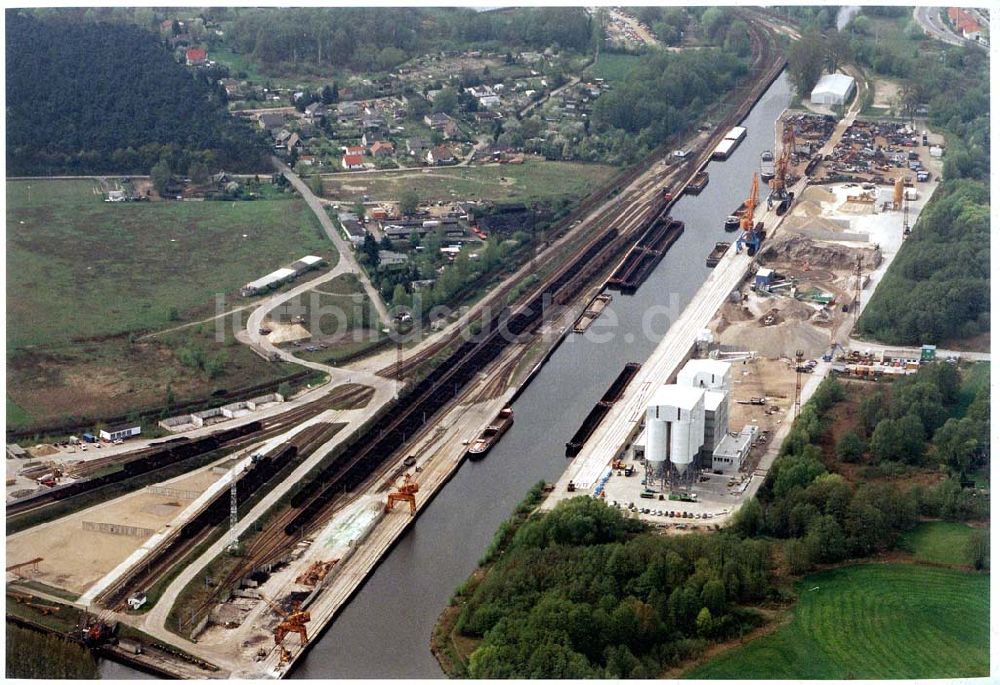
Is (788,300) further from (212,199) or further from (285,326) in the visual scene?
(212,199)

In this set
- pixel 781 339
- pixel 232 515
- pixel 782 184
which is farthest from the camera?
pixel 782 184

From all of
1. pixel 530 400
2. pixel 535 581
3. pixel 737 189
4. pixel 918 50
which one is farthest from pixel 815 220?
pixel 535 581

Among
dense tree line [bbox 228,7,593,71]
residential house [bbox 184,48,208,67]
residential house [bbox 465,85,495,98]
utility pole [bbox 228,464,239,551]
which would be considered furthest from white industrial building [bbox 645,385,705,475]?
residential house [bbox 184,48,208,67]

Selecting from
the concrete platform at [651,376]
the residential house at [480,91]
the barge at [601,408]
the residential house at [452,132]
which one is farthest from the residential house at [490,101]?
the barge at [601,408]

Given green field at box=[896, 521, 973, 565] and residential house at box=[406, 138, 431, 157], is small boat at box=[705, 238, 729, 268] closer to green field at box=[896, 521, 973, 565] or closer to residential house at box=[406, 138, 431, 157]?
residential house at box=[406, 138, 431, 157]

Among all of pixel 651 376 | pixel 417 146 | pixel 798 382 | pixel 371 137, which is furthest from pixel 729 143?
pixel 798 382

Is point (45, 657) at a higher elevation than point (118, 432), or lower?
lower

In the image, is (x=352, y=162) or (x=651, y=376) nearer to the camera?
(x=651, y=376)

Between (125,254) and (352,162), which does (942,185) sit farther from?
(125,254)
